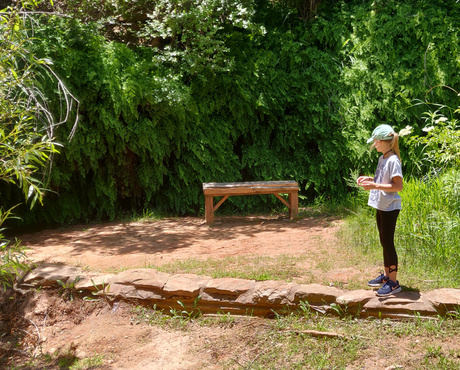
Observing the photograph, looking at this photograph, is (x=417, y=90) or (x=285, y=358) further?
(x=417, y=90)

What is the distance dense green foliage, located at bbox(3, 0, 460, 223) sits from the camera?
7.66 meters

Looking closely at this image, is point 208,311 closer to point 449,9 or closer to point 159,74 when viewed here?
point 159,74

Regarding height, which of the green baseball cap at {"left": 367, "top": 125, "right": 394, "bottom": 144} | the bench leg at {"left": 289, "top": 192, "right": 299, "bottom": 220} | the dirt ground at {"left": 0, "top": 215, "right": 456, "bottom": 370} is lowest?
the dirt ground at {"left": 0, "top": 215, "right": 456, "bottom": 370}

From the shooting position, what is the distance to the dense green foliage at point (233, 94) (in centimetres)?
766

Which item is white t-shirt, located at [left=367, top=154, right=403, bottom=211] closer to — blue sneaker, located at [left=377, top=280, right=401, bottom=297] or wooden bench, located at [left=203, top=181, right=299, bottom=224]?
blue sneaker, located at [left=377, top=280, right=401, bottom=297]

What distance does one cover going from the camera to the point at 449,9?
27.6ft

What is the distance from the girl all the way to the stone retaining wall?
0.59 feet

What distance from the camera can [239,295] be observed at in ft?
15.1

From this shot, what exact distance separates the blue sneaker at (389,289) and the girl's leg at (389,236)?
0.07 metres

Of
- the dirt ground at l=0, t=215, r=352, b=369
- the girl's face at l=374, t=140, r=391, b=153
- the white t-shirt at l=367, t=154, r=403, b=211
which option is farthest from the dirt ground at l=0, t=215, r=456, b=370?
the girl's face at l=374, t=140, r=391, b=153

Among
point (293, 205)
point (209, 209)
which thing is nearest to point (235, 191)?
point (209, 209)

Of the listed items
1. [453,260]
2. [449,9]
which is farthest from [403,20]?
[453,260]

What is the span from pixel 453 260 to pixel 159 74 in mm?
5444

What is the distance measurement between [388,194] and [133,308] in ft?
9.11
